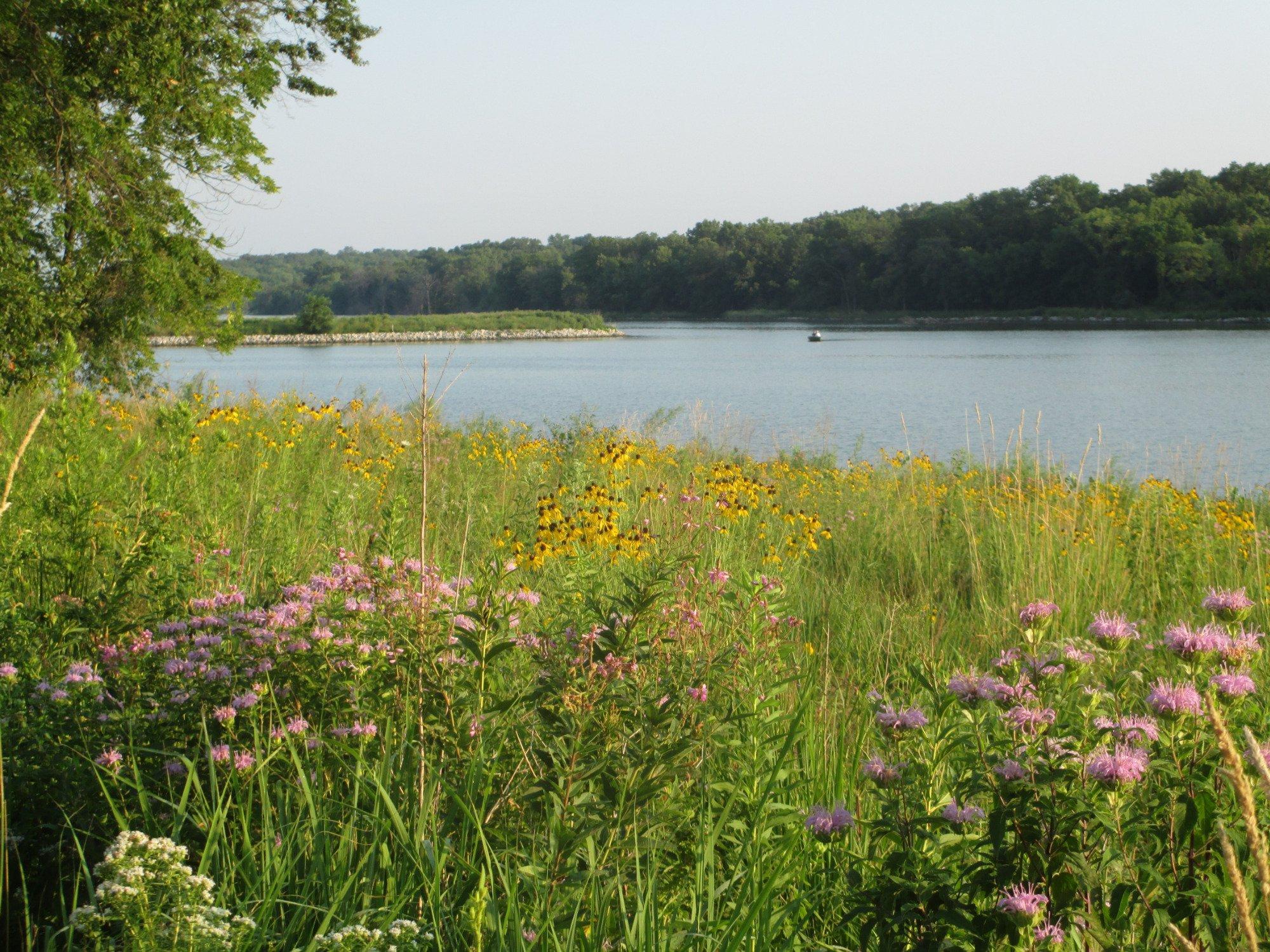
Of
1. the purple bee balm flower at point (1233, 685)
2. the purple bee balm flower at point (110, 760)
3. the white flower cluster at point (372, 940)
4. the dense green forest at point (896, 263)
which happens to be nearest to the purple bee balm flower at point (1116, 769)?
the purple bee balm flower at point (1233, 685)

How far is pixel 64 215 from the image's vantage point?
11.6m

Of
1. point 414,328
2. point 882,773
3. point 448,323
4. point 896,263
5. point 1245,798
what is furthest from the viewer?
point 896,263

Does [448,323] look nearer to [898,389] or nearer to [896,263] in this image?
[896,263]

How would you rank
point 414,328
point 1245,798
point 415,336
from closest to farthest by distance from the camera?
point 1245,798 → point 415,336 → point 414,328

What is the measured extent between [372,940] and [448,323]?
296 feet

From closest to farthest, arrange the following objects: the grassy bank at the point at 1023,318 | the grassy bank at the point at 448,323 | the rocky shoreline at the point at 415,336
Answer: the grassy bank at the point at 1023,318 → the rocky shoreline at the point at 415,336 → the grassy bank at the point at 448,323

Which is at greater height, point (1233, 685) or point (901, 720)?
point (1233, 685)

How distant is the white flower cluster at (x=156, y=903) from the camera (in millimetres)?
1403

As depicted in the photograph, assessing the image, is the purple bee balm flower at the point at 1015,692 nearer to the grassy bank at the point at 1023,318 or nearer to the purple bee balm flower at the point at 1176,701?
the purple bee balm flower at the point at 1176,701

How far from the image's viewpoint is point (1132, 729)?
1.62 metres

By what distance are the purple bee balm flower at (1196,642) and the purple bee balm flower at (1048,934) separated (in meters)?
0.46

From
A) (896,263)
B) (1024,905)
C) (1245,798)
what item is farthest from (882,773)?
(896,263)

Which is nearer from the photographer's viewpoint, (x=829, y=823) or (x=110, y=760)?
(x=829, y=823)

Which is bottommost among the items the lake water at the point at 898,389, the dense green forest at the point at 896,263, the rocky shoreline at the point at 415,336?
the lake water at the point at 898,389
